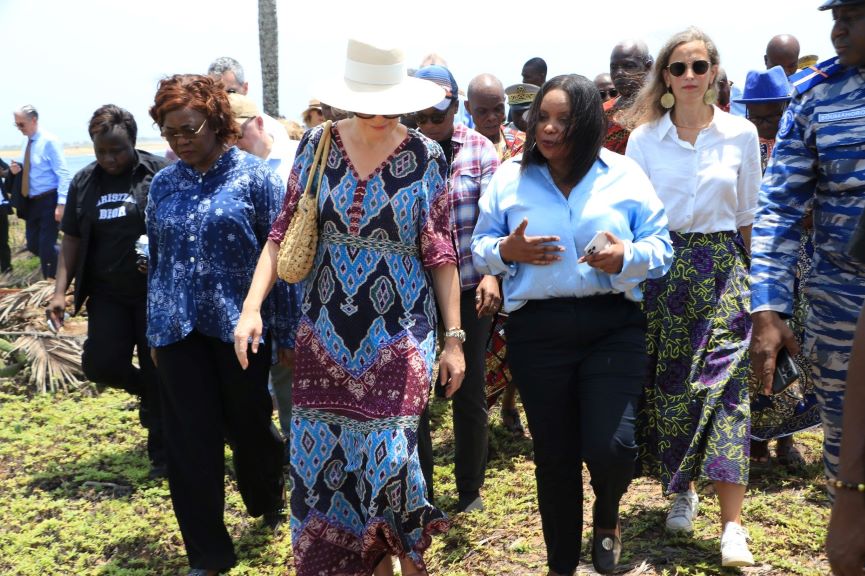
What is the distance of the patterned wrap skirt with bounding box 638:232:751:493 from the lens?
4867 millimetres

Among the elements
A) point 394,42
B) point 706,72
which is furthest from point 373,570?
point 706,72

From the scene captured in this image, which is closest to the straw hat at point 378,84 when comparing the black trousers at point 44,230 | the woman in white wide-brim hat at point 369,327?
the woman in white wide-brim hat at point 369,327

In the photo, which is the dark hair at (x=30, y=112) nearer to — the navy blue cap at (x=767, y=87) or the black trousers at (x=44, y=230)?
the black trousers at (x=44, y=230)

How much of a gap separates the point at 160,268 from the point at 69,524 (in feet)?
6.73

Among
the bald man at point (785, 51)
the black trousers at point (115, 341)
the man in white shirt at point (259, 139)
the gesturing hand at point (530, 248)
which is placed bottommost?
Result: the black trousers at point (115, 341)

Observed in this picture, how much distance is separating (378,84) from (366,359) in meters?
1.19

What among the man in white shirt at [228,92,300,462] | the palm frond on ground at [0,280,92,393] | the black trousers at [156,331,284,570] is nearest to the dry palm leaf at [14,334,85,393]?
the palm frond on ground at [0,280,92,393]

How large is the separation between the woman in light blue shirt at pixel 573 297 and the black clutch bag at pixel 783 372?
75 cm

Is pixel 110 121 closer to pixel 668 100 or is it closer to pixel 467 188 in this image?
pixel 467 188

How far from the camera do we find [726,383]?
488 centimetres

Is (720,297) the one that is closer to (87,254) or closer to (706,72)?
Result: (706,72)

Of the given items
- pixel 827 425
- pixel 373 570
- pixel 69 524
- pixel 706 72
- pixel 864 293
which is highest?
pixel 706 72

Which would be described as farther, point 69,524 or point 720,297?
point 69,524

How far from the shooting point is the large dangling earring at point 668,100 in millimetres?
5109
